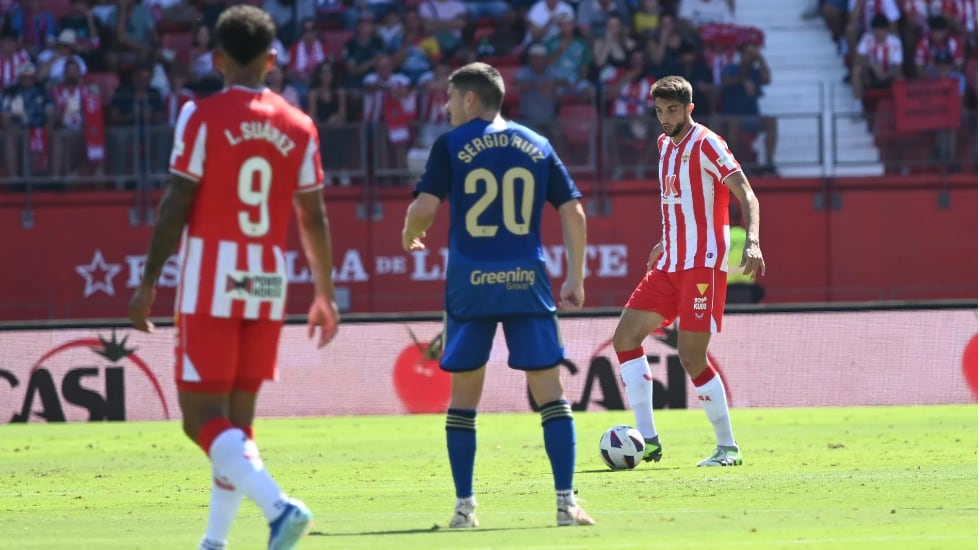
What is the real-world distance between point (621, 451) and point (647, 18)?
15315mm

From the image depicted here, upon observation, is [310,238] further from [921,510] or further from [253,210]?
[921,510]

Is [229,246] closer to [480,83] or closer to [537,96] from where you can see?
[480,83]

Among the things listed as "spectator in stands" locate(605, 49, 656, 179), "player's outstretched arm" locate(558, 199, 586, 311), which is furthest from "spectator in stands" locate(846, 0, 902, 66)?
"player's outstretched arm" locate(558, 199, 586, 311)

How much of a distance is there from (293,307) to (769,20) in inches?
384

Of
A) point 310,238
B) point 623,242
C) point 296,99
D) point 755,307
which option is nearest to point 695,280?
point 310,238

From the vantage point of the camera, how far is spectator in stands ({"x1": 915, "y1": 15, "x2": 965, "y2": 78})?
2406cm

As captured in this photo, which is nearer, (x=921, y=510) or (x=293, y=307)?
(x=921, y=510)

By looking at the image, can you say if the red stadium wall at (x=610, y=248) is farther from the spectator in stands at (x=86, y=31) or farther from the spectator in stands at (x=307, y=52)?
the spectator in stands at (x=86, y=31)

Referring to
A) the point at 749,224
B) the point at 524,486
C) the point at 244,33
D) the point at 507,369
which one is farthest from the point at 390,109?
the point at 244,33

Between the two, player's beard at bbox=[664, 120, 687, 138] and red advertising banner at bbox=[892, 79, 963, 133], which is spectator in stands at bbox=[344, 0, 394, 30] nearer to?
red advertising banner at bbox=[892, 79, 963, 133]

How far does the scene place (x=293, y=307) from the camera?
22.5m

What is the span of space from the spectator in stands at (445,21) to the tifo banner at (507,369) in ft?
30.7

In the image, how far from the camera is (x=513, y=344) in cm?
751

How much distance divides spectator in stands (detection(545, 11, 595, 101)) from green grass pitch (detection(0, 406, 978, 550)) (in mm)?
9345
